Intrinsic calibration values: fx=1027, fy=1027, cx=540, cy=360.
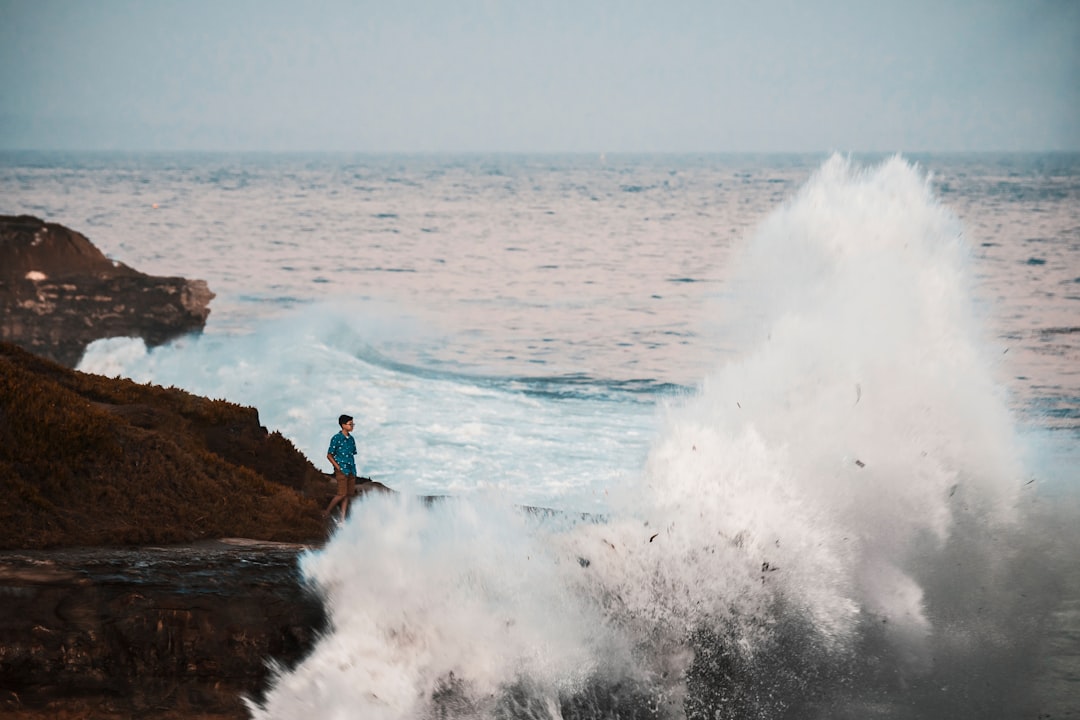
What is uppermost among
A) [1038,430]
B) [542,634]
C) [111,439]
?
[111,439]

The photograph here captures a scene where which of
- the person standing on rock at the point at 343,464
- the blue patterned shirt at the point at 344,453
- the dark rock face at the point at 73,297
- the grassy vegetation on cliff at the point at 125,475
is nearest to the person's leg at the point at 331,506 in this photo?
the person standing on rock at the point at 343,464

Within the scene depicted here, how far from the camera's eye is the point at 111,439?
1148 centimetres

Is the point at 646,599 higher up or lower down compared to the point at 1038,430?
higher up

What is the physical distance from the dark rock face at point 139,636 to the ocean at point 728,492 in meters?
0.33

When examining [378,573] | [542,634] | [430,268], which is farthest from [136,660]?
[430,268]

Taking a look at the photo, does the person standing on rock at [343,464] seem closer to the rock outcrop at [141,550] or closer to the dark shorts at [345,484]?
the dark shorts at [345,484]

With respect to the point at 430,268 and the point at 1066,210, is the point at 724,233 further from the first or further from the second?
the point at 1066,210

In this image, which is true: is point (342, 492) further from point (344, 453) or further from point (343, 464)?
point (344, 453)

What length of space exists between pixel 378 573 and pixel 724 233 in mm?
56537

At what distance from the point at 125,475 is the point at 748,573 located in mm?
6676

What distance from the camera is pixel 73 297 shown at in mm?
25797

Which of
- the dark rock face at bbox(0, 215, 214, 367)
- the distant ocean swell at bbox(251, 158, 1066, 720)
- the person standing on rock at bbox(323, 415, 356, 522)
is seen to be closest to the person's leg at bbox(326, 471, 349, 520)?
the person standing on rock at bbox(323, 415, 356, 522)

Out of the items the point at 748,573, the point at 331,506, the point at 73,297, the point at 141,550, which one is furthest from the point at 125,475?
the point at 73,297

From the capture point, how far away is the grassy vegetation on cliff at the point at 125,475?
10.1 metres
